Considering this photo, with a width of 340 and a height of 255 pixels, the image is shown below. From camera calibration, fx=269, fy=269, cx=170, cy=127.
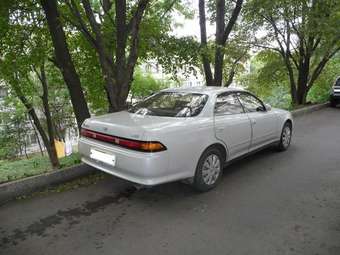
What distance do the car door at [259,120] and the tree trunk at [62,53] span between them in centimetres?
290

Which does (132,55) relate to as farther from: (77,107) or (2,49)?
(2,49)

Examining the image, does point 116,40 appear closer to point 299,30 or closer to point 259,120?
point 259,120

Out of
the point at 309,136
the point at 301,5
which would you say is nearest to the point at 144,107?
the point at 309,136

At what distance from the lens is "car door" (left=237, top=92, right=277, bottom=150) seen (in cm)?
439

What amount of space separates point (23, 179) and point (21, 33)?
344 cm

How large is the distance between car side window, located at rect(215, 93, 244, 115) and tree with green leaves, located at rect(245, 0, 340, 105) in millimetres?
5598

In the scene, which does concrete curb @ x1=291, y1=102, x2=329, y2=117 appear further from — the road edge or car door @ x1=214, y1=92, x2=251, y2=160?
the road edge

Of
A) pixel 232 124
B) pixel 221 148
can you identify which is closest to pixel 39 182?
pixel 221 148

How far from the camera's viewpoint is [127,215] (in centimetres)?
307

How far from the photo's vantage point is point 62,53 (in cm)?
476

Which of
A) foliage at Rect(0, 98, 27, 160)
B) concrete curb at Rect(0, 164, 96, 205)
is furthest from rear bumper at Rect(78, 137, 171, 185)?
foliage at Rect(0, 98, 27, 160)

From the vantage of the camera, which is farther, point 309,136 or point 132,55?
point 309,136

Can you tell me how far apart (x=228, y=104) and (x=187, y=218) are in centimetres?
187

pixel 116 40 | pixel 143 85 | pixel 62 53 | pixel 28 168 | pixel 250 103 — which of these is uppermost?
pixel 116 40
